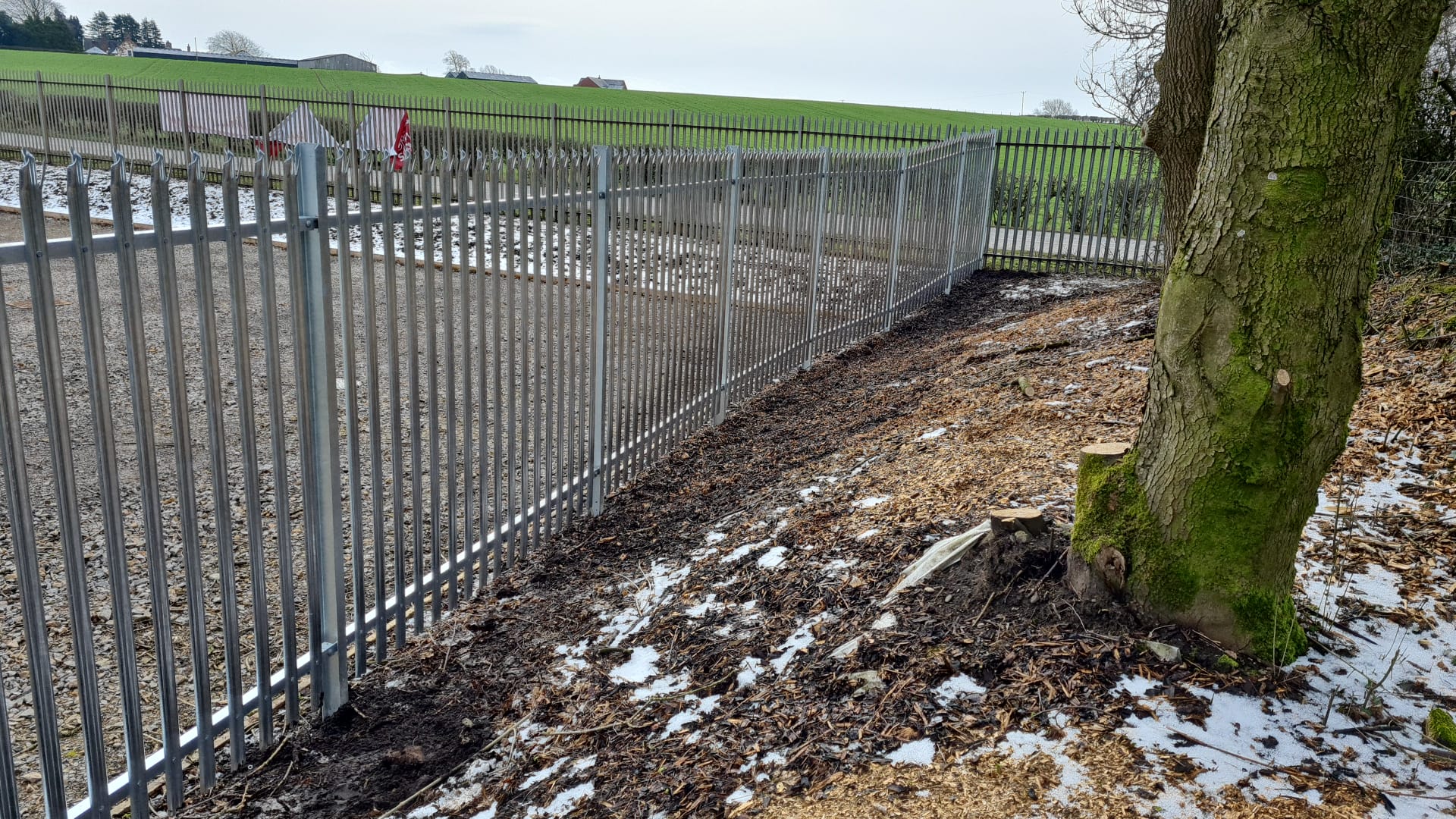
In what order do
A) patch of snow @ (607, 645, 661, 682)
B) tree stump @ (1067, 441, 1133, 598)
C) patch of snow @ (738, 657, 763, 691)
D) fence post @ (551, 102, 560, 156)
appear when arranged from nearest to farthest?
tree stump @ (1067, 441, 1133, 598)
patch of snow @ (738, 657, 763, 691)
patch of snow @ (607, 645, 661, 682)
fence post @ (551, 102, 560, 156)

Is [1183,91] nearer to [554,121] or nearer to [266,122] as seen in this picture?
[554,121]

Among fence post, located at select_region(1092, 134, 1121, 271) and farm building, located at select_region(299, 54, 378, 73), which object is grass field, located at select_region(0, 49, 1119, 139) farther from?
fence post, located at select_region(1092, 134, 1121, 271)

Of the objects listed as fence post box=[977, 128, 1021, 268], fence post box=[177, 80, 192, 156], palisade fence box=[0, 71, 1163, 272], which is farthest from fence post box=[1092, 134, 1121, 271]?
fence post box=[177, 80, 192, 156]

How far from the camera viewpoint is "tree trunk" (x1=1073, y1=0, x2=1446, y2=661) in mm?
2895

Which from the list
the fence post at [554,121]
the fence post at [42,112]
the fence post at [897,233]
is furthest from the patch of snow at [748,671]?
the fence post at [42,112]

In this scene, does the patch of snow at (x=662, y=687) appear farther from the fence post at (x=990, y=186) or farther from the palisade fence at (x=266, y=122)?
the palisade fence at (x=266, y=122)

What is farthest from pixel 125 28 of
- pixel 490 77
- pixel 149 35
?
pixel 490 77

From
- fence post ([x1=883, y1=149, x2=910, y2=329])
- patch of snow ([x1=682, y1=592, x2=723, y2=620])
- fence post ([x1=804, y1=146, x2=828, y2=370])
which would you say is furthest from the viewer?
fence post ([x1=883, y1=149, x2=910, y2=329])

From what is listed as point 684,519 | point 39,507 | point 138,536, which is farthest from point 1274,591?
point 39,507

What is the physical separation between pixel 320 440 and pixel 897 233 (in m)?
7.59

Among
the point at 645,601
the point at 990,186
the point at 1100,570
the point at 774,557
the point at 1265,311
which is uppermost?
the point at 990,186

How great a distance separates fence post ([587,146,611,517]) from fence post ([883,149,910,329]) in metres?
5.20

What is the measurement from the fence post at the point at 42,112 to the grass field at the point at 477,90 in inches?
1370

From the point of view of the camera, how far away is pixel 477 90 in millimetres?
65625
